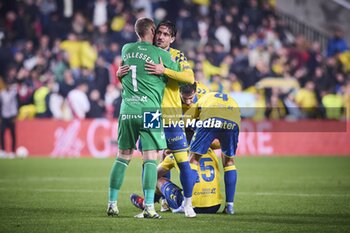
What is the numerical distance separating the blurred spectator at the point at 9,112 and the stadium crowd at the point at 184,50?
9 centimetres

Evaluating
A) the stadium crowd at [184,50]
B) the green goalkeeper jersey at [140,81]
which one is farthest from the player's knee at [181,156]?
the stadium crowd at [184,50]

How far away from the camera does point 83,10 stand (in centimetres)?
2647

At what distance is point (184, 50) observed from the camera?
2577cm

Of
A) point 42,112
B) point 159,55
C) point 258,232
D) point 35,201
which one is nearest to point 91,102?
point 42,112

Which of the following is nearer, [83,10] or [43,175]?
[43,175]

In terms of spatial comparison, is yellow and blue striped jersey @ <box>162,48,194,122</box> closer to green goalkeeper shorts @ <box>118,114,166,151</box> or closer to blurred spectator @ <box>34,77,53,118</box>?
green goalkeeper shorts @ <box>118,114,166,151</box>

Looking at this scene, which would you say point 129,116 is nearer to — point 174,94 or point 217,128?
point 174,94

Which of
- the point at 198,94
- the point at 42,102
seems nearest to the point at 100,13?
the point at 42,102

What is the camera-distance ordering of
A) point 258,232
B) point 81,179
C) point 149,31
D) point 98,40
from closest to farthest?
1. point 258,232
2. point 149,31
3. point 81,179
4. point 98,40

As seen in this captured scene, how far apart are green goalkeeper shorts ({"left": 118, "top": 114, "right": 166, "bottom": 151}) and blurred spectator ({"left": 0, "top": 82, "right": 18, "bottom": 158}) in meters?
13.7

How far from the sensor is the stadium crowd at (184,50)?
923 inches

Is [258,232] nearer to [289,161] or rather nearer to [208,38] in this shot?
[289,161]

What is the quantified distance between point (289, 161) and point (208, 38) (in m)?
6.27

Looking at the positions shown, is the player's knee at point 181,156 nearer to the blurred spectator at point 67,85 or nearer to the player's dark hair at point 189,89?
the player's dark hair at point 189,89
